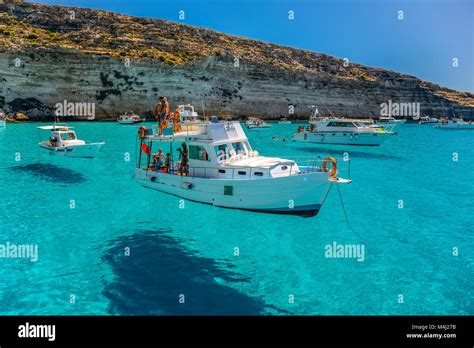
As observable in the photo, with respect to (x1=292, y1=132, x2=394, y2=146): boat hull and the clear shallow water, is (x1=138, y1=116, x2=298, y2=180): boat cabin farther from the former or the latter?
(x1=292, y1=132, x2=394, y2=146): boat hull

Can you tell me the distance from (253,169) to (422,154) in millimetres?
41850

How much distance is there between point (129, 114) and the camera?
9456 cm

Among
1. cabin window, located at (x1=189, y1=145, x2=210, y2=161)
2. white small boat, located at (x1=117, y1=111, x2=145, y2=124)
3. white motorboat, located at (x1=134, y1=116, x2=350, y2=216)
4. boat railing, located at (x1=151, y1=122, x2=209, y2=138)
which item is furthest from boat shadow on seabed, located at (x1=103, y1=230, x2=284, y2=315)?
white small boat, located at (x1=117, y1=111, x2=145, y2=124)

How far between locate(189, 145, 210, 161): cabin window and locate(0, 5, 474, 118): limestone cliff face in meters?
81.3

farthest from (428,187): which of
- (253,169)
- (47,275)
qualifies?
(47,275)

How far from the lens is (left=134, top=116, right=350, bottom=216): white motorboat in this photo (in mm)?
16469

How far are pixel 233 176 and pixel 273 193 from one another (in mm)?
2380

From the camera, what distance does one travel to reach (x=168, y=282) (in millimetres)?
12055

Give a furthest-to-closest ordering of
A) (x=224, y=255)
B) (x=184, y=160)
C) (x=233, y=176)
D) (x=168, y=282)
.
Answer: (x=184, y=160) → (x=233, y=176) → (x=224, y=255) → (x=168, y=282)

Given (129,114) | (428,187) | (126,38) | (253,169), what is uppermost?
(126,38)

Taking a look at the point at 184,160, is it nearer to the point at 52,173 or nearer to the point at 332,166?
the point at 332,166

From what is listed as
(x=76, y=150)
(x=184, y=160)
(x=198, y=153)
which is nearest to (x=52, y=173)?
(x=76, y=150)

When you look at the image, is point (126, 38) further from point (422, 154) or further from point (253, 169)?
point (253, 169)
